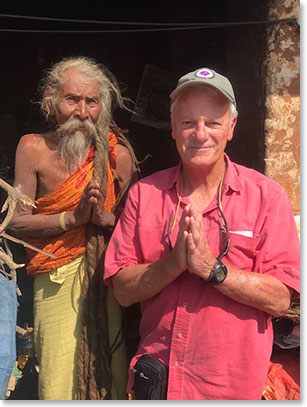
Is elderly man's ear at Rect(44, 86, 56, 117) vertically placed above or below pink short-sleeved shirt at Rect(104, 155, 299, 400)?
above

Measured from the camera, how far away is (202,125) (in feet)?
7.99

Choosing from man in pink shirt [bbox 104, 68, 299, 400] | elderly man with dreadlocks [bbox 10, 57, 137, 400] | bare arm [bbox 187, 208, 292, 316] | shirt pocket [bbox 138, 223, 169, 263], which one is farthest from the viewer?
elderly man with dreadlocks [bbox 10, 57, 137, 400]

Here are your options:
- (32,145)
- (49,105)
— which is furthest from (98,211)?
(49,105)

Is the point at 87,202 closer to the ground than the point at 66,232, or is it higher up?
higher up

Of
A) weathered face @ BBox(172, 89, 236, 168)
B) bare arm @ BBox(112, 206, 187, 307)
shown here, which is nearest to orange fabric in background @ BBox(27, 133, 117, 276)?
bare arm @ BBox(112, 206, 187, 307)

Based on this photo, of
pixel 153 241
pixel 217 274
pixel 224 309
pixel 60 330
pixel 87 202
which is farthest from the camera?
pixel 60 330

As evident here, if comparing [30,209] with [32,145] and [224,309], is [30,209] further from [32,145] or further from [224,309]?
[224,309]

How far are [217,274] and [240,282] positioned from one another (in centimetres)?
10

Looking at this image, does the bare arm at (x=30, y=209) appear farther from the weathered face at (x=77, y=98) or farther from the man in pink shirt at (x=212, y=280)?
the man in pink shirt at (x=212, y=280)

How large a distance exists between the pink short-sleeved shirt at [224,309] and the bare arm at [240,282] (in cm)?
6

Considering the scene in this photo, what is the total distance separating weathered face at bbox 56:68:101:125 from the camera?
10.1ft

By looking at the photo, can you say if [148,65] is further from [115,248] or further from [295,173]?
[115,248]

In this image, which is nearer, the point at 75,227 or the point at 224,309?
the point at 224,309

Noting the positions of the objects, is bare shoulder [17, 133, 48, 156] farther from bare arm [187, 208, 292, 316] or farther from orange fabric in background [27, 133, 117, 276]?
bare arm [187, 208, 292, 316]
